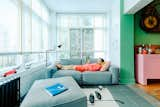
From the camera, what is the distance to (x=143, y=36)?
230 inches

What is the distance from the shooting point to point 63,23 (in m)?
8.76

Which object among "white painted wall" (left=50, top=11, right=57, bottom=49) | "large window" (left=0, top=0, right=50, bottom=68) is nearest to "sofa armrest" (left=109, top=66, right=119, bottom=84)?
"large window" (left=0, top=0, right=50, bottom=68)

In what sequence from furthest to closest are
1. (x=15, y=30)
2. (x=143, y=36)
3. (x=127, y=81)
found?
(x=143, y=36), (x=127, y=81), (x=15, y=30)

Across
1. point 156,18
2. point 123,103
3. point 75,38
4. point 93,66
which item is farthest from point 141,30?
point 75,38

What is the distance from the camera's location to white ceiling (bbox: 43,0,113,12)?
22.3 ft

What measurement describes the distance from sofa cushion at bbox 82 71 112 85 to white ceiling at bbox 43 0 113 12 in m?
2.93

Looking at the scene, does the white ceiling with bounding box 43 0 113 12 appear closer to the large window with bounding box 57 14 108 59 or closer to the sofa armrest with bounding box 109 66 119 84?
the large window with bounding box 57 14 108 59

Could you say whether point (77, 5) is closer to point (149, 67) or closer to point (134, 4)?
point (134, 4)

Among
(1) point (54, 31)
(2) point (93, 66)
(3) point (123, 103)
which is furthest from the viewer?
(1) point (54, 31)

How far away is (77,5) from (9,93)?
535 cm

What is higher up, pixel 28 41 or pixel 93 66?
pixel 28 41

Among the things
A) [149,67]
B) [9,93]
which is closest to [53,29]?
[149,67]

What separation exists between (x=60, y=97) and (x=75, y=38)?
6.62m

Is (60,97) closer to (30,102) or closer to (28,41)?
(30,102)
